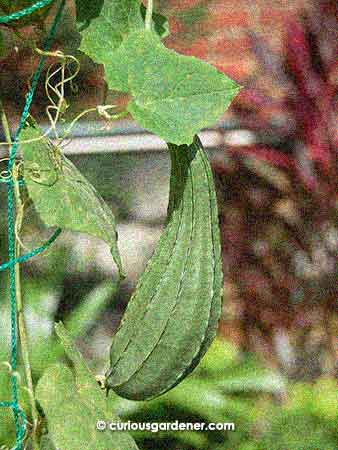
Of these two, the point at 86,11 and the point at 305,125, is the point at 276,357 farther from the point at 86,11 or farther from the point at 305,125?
the point at 86,11

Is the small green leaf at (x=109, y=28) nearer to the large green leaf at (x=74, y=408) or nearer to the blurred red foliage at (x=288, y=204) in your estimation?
the large green leaf at (x=74, y=408)

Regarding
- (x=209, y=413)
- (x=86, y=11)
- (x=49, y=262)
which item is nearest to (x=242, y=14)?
(x=49, y=262)

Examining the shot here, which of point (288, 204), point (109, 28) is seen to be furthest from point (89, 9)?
point (288, 204)

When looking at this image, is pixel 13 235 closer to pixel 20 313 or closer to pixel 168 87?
pixel 20 313

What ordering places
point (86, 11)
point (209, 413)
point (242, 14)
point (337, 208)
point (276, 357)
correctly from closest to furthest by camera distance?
point (86, 11) → point (209, 413) → point (337, 208) → point (276, 357) → point (242, 14)

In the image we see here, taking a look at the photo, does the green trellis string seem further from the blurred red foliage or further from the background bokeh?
the blurred red foliage

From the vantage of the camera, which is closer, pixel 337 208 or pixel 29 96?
pixel 29 96
